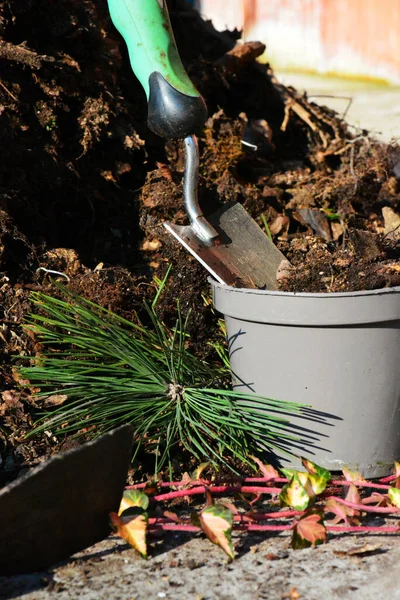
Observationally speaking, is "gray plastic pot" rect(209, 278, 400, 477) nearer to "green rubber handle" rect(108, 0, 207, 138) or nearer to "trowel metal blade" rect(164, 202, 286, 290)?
"trowel metal blade" rect(164, 202, 286, 290)

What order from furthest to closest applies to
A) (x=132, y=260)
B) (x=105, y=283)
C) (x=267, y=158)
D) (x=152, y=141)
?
(x=267, y=158) → (x=152, y=141) → (x=132, y=260) → (x=105, y=283)

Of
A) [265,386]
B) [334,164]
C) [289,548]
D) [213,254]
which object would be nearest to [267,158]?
[334,164]

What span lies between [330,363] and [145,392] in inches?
16.1

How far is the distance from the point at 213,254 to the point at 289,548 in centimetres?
68

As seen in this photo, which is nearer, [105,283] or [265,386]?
[265,386]

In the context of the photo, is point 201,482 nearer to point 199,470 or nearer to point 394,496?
point 199,470

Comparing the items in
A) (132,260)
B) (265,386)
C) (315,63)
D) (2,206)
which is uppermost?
(315,63)

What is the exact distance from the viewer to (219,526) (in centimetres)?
125

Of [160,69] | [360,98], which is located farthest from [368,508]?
[360,98]

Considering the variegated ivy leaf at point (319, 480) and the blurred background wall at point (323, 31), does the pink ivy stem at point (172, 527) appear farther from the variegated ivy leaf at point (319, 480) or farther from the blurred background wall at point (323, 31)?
the blurred background wall at point (323, 31)

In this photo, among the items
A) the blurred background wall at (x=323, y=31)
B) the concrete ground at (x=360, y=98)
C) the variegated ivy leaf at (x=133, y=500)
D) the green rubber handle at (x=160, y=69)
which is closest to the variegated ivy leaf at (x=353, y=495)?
the variegated ivy leaf at (x=133, y=500)

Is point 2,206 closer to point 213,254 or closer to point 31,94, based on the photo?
point 31,94

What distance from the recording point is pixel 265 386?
5.22 ft

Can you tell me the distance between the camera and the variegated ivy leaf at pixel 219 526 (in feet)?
4.09
